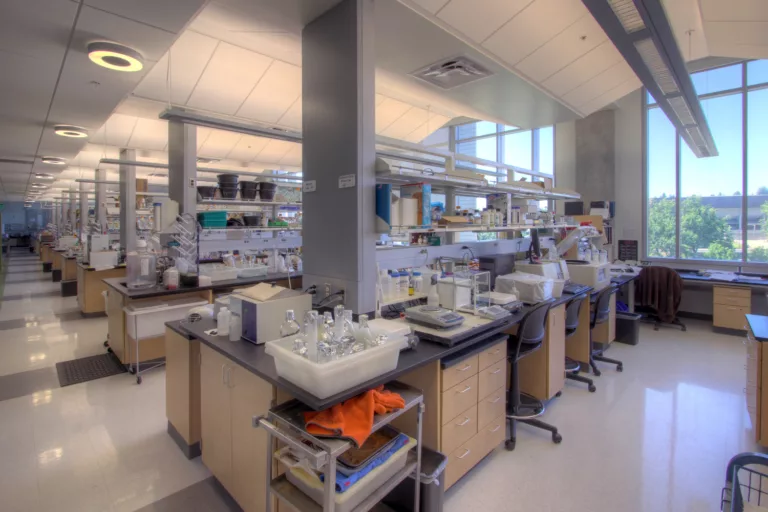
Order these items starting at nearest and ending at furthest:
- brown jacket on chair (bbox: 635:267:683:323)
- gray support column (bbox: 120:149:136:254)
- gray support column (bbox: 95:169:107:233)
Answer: brown jacket on chair (bbox: 635:267:683:323)
gray support column (bbox: 120:149:136:254)
gray support column (bbox: 95:169:107:233)

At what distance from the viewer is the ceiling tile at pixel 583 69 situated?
3613 mm

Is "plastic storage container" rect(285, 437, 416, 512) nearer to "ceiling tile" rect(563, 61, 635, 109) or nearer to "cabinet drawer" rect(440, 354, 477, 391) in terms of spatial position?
"cabinet drawer" rect(440, 354, 477, 391)

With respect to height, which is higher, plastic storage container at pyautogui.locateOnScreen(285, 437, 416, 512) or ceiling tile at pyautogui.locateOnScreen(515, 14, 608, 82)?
ceiling tile at pyautogui.locateOnScreen(515, 14, 608, 82)

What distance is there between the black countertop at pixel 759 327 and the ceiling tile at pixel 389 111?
5.06m

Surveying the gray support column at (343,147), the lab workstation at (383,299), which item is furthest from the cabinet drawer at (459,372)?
the gray support column at (343,147)

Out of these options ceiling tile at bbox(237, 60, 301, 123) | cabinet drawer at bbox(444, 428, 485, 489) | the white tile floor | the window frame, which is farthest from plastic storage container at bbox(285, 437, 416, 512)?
the window frame

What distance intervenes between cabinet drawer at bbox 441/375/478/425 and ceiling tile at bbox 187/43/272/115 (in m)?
3.97

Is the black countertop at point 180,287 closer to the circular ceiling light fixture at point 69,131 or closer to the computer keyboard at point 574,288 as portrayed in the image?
the circular ceiling light fixture at point 69,131

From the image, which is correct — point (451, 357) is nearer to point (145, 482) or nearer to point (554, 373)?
point (554, 373)

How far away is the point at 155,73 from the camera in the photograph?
162 inches

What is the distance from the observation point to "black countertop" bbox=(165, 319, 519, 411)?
1.38 m

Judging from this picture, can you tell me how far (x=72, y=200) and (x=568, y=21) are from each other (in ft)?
50.5

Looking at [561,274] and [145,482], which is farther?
[561,274]

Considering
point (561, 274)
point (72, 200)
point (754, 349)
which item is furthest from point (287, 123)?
point (72, 200)
